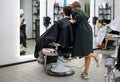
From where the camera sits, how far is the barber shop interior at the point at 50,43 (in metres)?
3.47

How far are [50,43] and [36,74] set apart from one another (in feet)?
2.17

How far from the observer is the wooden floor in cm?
354

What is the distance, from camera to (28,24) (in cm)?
474

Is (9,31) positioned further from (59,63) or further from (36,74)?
(59,63)

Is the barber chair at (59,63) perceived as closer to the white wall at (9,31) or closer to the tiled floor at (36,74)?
the tiled floor at (36,74)

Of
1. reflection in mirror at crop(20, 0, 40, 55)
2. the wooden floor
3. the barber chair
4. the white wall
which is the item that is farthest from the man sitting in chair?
reflection in mirror at crop(20, 0, 40, 55)

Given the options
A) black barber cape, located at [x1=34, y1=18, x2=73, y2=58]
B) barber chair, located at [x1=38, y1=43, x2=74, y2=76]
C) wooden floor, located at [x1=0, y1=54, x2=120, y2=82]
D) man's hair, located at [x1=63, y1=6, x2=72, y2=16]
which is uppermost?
man's hair, located at [x1=63, y1=6, x2=72, y2=16]

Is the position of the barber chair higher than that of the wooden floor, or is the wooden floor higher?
the barber chair

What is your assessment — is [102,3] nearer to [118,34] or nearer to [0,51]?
[118,34]

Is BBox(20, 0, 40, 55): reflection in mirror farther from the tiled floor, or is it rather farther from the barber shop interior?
the tiled floor

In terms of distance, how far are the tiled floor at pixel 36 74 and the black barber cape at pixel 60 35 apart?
1.70 feet

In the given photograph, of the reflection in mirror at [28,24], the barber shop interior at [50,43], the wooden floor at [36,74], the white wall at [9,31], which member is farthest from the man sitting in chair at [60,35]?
the reflection in mirror at [28,24]

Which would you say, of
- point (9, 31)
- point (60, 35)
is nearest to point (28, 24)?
point (9, 31)

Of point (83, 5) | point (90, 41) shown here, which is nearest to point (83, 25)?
point (90, 41)
